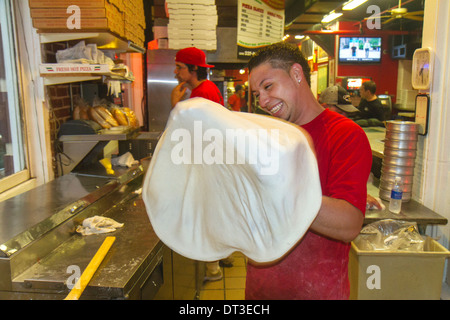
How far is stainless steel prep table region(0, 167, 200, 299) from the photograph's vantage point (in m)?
1.52

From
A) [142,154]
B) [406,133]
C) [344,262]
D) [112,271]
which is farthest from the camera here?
[142,154]

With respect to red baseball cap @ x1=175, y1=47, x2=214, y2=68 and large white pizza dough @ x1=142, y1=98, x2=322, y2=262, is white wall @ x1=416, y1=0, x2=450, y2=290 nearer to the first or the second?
red baseball cap @ x1=175, y1=47, x2=214, y2=68

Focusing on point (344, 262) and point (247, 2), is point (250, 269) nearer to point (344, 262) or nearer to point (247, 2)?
point (344, 262)

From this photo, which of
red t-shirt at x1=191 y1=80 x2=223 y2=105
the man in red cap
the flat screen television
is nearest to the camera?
red t-shirt at x1=191 y1=80 x2=223 y2=105

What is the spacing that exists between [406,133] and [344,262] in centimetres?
162

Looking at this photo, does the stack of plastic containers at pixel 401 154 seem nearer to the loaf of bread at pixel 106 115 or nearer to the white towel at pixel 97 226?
the white towel at pixel 97 226

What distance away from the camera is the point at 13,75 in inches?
94.7

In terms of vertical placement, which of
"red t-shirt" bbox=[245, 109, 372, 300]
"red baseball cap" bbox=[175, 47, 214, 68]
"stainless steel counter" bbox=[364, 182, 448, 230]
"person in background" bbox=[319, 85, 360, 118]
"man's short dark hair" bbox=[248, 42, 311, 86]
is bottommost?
"stainless steel counter" bbox=[364, 182, 448, 230]

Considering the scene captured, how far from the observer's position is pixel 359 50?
32.3 feet

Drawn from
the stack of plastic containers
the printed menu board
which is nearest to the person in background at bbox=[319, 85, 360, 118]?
the stack of plastic containers

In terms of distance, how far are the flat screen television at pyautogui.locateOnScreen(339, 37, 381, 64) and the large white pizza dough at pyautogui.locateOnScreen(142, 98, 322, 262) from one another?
31.3ft

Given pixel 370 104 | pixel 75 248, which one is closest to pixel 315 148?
pixel 75 248

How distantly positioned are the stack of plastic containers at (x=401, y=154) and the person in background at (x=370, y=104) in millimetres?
4070

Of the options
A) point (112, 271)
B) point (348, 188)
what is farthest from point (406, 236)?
point (112, 271)
